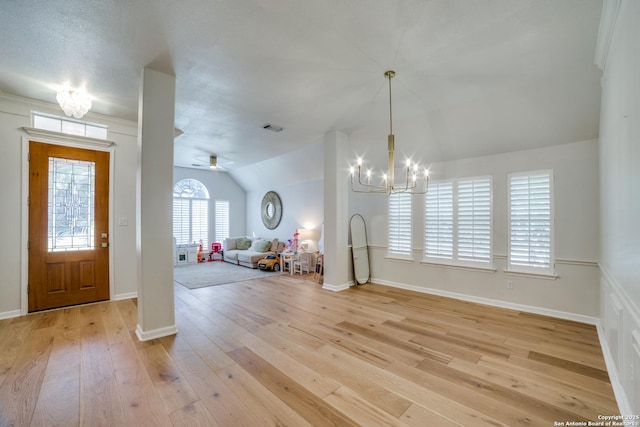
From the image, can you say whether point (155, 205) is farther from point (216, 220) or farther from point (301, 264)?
point (216, 220)

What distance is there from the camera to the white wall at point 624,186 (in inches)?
59.2

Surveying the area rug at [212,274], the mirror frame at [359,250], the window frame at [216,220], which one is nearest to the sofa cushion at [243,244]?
the area rug at [212,274]

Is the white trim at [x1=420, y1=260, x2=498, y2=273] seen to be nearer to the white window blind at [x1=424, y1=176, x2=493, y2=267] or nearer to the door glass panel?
the white window blind at [x1=424, y1=176, x2=493, y2=267]

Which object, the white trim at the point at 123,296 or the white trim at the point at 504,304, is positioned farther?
the white trim at the point at 123,296

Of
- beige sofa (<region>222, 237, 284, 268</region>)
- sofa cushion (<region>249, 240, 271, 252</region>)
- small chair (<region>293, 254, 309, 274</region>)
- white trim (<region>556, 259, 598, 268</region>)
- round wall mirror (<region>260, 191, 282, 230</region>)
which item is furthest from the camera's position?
round wall mirror (<region>260, 191, 282, 230</region>)

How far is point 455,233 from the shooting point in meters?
4.58

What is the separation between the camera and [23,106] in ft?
12.2

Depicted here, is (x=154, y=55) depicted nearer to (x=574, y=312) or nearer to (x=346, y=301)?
(x=346, y=301)

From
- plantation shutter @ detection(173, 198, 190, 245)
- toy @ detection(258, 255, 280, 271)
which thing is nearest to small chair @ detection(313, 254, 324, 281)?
toy @ detection(258, 255, 280, 271)

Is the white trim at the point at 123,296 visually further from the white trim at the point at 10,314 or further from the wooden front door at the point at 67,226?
the white trim at the point at 10,314

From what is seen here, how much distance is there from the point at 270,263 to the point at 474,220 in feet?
16.0

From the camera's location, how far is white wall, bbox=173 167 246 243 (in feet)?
29.8

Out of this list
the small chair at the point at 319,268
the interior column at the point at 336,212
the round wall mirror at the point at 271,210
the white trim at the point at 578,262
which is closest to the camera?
the white trim at the point at 578,262

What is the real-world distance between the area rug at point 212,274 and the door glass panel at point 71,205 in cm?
201
